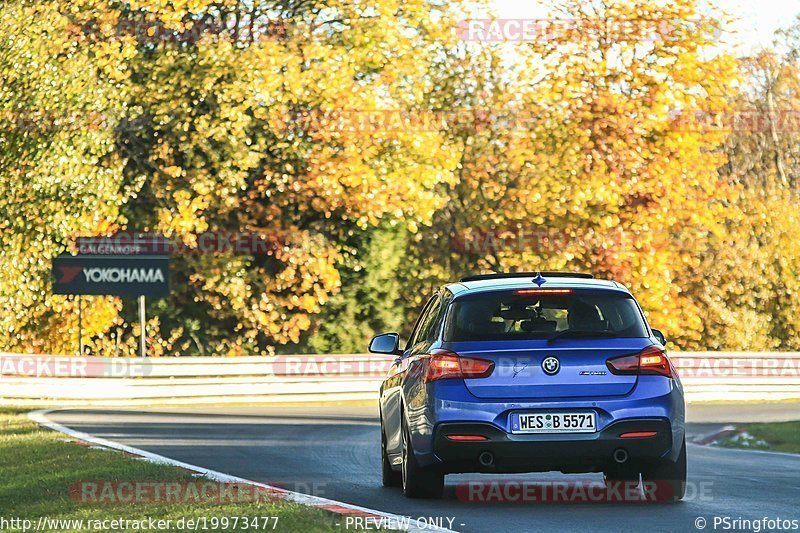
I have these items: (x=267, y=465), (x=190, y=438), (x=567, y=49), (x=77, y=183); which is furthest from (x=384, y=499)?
(x=567, y=49)

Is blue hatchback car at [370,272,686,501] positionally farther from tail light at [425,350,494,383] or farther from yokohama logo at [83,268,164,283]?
yokohama logo at [83,268,164,283]

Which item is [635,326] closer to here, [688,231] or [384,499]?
[384,499]

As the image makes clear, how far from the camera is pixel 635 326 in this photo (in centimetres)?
1085

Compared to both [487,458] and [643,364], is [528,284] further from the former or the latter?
[487,458]

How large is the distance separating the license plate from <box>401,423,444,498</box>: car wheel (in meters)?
0.91

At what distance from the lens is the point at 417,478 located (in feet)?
36.9

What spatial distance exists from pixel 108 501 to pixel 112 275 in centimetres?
2057

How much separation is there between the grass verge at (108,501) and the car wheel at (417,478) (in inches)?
37.1

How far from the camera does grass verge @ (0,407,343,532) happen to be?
9844 millimetres
